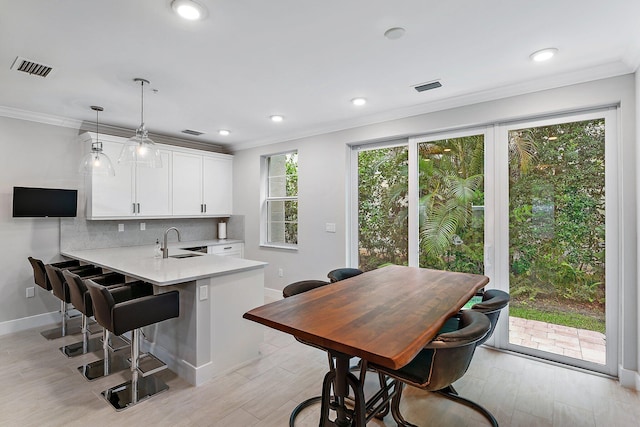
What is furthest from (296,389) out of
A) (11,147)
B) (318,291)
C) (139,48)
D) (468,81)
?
(11,147)

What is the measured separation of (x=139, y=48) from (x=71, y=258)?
9.42 feet

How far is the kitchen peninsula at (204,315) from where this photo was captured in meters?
2.60

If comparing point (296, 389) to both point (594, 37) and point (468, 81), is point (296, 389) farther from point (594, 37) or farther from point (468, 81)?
point (594, 37)

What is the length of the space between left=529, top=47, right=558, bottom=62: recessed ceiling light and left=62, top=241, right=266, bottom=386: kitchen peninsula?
2771mm

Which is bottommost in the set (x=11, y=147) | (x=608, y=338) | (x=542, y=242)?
(x=608, y=338)

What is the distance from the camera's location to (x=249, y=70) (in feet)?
8.89

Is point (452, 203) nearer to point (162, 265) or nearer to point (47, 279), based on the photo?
point (162, 265)

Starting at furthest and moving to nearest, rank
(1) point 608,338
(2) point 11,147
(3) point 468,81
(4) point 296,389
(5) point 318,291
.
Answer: (2) point 11,147 → (3) point 468,81 → (1) point 608,338 → (4) point 296,389 → (5) point 318,291

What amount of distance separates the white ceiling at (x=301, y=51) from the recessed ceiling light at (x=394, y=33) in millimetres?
34

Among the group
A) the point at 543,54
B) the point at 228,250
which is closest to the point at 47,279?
the point at 228,250

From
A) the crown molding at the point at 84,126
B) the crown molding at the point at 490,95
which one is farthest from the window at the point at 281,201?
the crown molding at the point at 84,126

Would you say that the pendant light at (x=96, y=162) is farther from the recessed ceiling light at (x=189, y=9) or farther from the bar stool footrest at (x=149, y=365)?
the recessed ceiling light at (x=189, y=9)

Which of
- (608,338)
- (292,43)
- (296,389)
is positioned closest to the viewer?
(292,43)

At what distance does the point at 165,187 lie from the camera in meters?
4.74
